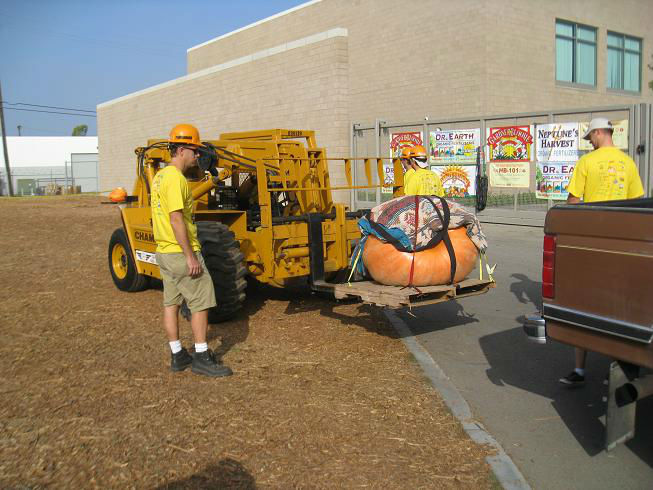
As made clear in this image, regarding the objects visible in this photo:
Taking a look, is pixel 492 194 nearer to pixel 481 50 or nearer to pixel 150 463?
pixel 481 50

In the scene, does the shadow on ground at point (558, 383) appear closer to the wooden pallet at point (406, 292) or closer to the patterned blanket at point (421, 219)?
the wooden pallet at point (406, 292)

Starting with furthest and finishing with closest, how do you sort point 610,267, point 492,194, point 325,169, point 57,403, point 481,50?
point 481,50, point 492,194, point 325,169, point 57,403, point 610,267

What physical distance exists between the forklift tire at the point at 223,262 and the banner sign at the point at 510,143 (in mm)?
9846

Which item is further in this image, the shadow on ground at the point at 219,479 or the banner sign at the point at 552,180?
the banner sign at the point at 552,180

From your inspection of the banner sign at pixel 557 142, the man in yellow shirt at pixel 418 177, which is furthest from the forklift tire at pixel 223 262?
the banner sign at pixel 557 142

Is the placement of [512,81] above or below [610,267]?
above

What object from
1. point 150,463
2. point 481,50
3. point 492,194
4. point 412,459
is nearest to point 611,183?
point 412,459

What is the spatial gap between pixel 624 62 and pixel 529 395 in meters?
27.3

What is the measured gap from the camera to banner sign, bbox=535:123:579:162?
46.1 feet

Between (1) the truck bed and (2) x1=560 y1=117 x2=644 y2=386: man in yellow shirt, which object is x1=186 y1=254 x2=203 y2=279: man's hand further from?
(2) x1=560 y1=117 x2=644 y2=386: man in yellow shirt

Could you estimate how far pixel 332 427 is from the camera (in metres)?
4.49

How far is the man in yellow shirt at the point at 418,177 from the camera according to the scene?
7078mm

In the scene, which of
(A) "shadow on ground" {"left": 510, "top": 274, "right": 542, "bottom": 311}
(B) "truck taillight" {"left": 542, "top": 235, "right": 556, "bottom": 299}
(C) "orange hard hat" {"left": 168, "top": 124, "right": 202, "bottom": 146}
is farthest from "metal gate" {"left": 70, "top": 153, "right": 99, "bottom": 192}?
(B) "truck taillight" {"left": 542, "top": 235, "right": 556, "bottom": 299}

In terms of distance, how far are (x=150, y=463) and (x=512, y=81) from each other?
21377mm
